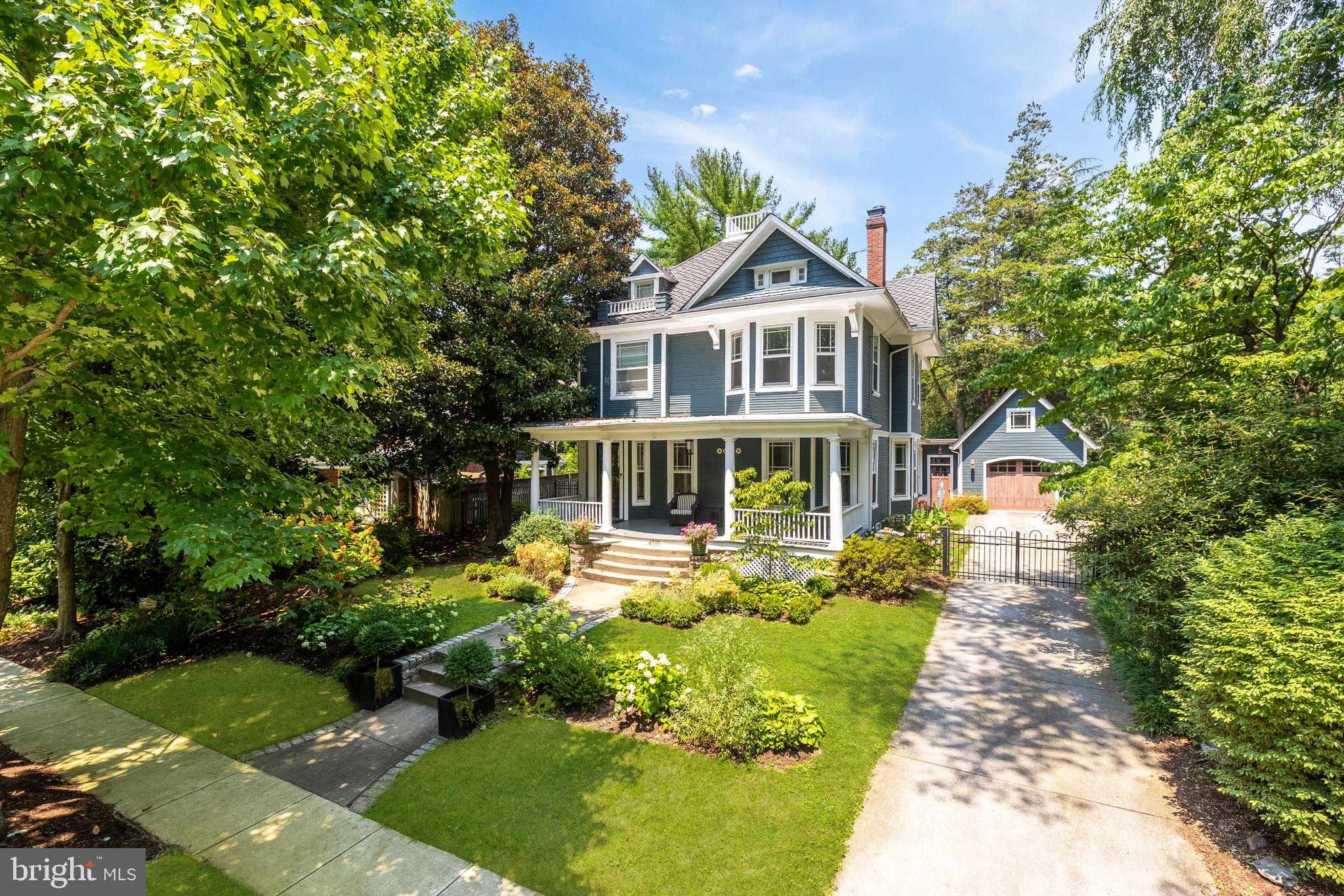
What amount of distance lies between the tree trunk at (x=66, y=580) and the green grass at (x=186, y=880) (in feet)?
23.9

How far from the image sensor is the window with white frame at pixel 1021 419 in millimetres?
26422

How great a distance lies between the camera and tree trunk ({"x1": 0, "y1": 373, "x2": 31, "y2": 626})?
4.91 meters

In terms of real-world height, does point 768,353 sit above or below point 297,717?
above

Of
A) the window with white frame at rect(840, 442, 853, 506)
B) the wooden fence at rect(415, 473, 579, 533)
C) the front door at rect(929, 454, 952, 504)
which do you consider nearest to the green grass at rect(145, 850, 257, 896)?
the wooden fence at rect(415, 473, 579, 533)

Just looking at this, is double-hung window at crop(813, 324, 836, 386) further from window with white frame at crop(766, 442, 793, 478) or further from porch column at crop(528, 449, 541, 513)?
porch column at crop(528, 449, 541, 513)

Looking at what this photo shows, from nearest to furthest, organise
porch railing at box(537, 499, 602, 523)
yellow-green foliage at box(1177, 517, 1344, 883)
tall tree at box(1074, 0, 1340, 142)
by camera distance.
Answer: yellow-green foliage at box(1177, 517, 1344, 883), tall tree at box(1074, 0, 1340, 142), porch railing at box(537, 499, 602, 523)

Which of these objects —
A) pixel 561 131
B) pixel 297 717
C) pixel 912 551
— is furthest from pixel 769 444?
pixel 297 717

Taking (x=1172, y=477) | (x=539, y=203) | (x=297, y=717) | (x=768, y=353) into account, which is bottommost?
(x=297, y=717)

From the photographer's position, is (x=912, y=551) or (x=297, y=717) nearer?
(x=297, y=717)

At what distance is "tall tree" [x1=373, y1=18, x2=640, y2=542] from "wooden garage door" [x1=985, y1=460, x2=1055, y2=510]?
21.9m

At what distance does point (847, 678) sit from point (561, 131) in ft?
56.5

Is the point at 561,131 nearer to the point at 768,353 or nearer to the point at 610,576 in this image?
the point at 768,353

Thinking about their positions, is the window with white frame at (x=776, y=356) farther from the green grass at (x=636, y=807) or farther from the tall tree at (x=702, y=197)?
the tall tree at (x=702, y=197)

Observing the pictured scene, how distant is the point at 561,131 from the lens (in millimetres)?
16984
